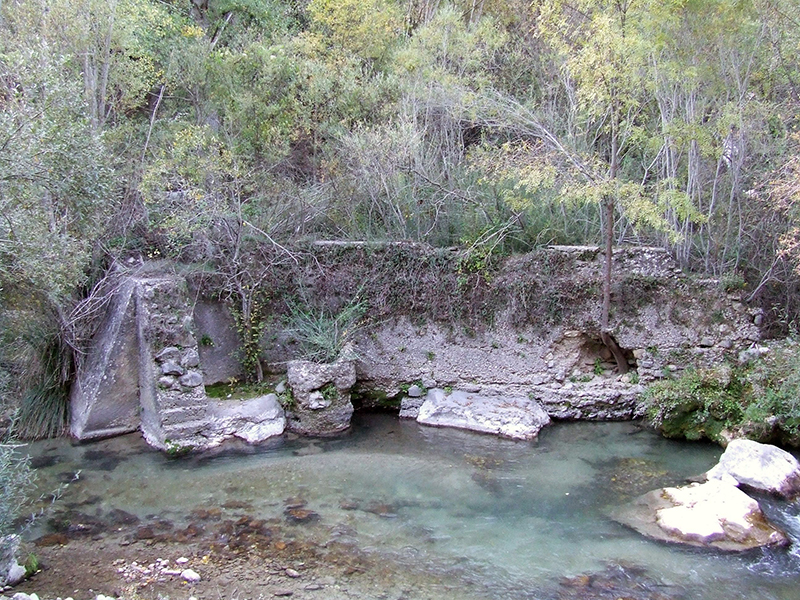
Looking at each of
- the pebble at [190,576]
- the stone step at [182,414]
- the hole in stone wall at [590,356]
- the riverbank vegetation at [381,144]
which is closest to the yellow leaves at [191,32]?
the riverbank vegetation at [381,144]

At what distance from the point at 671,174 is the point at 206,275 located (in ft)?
23.5

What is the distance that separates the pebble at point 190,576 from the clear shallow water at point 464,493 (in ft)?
3.49

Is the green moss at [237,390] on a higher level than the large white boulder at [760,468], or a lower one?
higher

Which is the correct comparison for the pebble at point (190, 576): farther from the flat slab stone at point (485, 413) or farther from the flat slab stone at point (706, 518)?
the flat slab stone at point (485, 413)

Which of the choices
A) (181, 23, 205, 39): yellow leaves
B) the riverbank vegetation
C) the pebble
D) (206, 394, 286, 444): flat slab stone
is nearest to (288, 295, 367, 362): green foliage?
the riverbank vegetation

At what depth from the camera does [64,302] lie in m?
8.59

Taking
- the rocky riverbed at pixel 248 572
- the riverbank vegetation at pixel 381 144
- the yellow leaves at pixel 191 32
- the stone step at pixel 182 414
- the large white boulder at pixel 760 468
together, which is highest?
the yellow leaves at pixel 191 32

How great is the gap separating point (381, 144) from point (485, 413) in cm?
462

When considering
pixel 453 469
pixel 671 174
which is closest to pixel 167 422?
pixel 453 469

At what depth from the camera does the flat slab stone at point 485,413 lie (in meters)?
8.84

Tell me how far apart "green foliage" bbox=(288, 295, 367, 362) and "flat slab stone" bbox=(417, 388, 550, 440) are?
157cm

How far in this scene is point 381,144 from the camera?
10320 millimetres

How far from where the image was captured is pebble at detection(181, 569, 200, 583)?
5516 millimetres

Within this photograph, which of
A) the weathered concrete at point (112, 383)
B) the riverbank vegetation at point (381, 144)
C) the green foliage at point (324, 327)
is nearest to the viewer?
the riverbank vegetation at point (381, 144)
